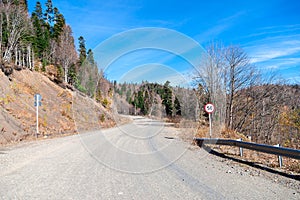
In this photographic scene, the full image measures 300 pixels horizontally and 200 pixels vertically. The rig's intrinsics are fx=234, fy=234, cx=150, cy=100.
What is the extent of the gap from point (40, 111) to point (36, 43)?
27.9m

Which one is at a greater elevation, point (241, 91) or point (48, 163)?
point (241, 91)

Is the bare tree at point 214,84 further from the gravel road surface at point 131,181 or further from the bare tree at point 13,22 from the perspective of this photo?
the bare tree at point 13,22

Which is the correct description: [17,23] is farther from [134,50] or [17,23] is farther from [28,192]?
[28,192]

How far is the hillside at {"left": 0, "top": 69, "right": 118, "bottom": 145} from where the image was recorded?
12.6 metres

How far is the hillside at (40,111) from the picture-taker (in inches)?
495

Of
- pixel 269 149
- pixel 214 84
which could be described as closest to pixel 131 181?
pixel 269 149

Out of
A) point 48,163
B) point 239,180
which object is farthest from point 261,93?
point 48,163

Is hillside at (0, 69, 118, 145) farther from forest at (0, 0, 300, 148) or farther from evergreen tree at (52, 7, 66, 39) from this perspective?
evergreen tree at (52, 7, 66, 39)

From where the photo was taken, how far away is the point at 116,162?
6762mm

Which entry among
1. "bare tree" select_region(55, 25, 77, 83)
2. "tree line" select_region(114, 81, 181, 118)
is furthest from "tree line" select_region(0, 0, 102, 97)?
"tree line" select_region(114, 81, 181, 118)

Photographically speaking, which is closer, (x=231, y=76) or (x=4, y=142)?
(x=4, y=142)

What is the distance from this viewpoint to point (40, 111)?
21.4 meters

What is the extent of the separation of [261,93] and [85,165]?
1861 cm

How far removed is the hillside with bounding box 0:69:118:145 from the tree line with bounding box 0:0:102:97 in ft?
9.00
